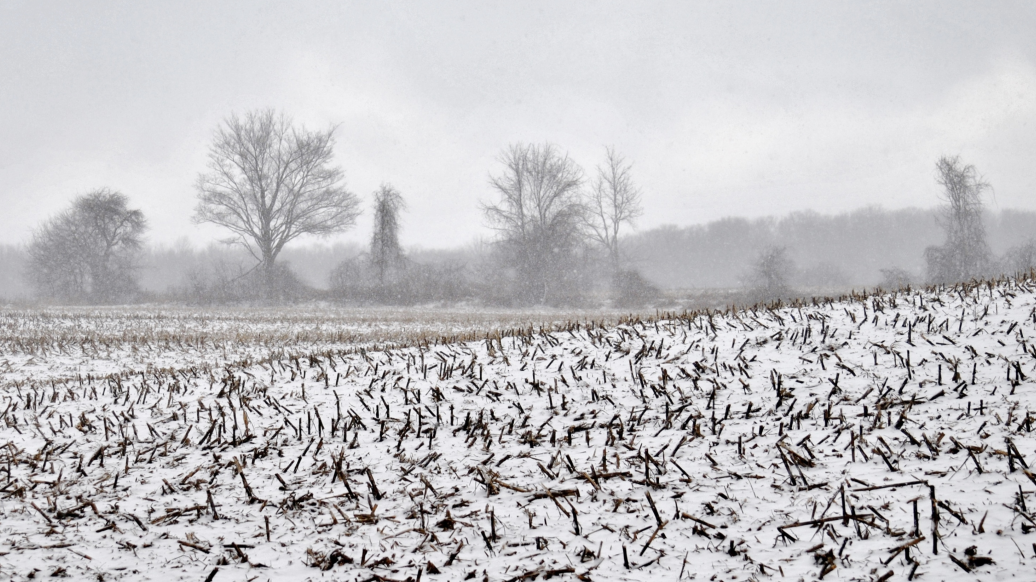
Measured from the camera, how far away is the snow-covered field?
8.34ft

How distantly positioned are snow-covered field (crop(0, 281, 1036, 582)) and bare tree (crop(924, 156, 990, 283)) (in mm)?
26281

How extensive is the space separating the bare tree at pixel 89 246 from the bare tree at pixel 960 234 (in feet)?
176

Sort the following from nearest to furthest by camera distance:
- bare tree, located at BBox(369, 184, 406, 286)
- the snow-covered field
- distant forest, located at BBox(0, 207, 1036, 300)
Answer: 1. the snow-covered field
2. bare tree, located at BBox(369, 184, 406, 286)
3. distant forest, located at BBox(0, 207, 1036, 300)

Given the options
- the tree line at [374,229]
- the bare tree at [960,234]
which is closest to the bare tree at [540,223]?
the tree line at [374,229]

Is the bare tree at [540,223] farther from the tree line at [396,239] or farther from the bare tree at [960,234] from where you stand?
the bare tree at [960,234]

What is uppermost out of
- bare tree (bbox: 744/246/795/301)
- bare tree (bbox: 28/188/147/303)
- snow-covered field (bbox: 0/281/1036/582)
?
bare tree (bbox: 28/188/147/303)

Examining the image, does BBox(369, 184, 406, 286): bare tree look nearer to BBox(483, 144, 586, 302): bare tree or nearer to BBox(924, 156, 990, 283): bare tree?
BBox(483, 144, 586, 302): bare tree

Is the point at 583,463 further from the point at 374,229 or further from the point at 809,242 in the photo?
the point at 809,242

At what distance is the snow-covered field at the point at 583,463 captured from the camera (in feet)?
8.34

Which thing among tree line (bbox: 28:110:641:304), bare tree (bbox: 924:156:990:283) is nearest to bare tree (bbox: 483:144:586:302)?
tree line (bbox: 28:110:641:304)

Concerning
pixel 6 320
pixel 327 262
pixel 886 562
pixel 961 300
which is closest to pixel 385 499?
pixel 886 562

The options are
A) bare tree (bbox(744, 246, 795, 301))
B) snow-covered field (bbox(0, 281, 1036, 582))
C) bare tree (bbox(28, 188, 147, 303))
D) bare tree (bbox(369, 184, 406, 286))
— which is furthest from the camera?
bare tree (bbox(28, 188, 147, 303))

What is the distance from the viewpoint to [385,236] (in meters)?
35.7

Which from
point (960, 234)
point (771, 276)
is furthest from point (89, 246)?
point (960, 234)
